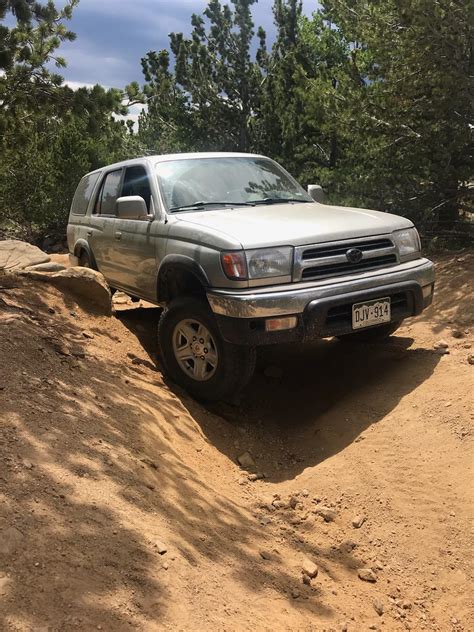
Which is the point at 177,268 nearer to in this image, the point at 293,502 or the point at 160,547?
the point at 293,502

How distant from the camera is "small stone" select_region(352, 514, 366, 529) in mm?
3034

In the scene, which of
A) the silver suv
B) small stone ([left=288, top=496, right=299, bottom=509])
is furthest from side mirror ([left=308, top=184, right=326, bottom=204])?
small stone ([left=288, top=496, right=299, bottom=509])

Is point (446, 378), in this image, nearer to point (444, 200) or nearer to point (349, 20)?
point (444, 200)

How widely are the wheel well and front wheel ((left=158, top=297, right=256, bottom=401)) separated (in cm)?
19

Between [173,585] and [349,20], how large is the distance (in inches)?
325

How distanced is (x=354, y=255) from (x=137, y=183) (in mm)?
2460

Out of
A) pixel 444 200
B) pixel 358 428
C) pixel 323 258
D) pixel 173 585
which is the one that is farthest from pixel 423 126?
pixel 173 585

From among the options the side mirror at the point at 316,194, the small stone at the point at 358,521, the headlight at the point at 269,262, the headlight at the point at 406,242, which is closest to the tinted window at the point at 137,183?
the side mirror at the point at 316,194

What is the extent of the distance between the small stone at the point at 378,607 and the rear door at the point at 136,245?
10.7ft

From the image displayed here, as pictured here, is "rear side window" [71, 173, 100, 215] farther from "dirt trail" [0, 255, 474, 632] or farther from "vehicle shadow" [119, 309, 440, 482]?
"vehicle shadow" [119, 309, 440, 482]

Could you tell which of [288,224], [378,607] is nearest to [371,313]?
[288,224]

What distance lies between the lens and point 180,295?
470cm

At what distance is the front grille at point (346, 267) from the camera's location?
3.93 meters

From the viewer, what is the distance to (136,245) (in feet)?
17.2
